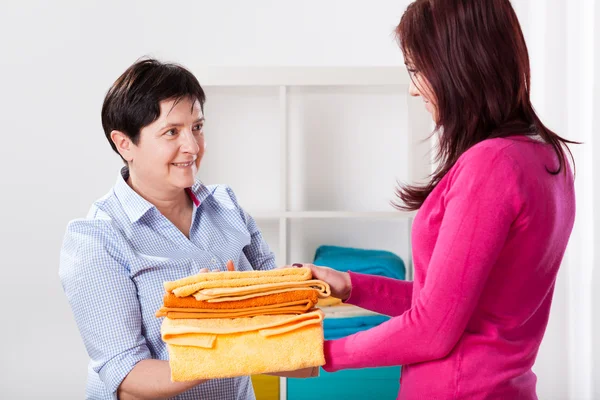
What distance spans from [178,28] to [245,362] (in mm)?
2023

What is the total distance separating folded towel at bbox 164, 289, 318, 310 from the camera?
120cm

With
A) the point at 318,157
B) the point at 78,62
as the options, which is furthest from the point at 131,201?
the point at 78,62

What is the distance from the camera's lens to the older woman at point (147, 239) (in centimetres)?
142

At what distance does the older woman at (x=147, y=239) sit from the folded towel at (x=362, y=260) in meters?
0.73

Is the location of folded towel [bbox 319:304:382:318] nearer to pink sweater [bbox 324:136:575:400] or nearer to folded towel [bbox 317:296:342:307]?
folded towel [bbox 317:296:342:307]

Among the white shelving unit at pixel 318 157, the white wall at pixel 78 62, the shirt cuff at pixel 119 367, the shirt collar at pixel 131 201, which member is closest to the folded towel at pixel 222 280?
the shirt cuff at pixel 119 367

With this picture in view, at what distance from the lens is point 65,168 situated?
→ 2904mm

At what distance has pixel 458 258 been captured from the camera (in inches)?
42.6

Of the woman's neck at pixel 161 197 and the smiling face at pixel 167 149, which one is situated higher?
the smiling face at pixel 167 149

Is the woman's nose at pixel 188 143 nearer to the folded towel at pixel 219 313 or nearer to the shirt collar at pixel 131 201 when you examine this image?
the shirt collar at pixel 131 201

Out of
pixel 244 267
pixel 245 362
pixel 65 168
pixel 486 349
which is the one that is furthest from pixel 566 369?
pixel 65 168

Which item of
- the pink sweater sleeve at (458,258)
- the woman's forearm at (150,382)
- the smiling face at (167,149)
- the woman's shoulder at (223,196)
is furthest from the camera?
the woman's shoulder at (223,196)

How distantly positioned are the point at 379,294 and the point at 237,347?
382 millimetres

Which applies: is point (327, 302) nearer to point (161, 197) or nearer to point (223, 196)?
point (223, 196)
